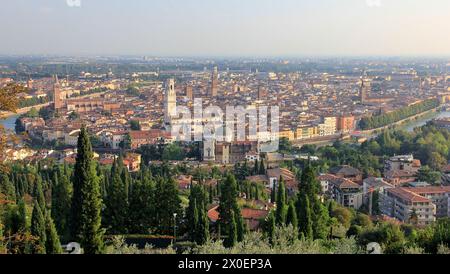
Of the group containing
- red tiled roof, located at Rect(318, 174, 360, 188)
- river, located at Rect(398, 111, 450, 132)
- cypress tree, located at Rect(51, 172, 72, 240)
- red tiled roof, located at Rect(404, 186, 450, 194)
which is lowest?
river, located at Rect(398, 111, 450, 132)

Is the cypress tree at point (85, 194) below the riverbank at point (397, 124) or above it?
above

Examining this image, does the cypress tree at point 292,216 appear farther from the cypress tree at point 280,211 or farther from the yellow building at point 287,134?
the yellow building at point 287,134

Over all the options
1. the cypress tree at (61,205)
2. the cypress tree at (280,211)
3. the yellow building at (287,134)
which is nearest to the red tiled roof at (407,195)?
the cypress tree at (280,211)

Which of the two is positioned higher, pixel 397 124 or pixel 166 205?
pixel 166 205

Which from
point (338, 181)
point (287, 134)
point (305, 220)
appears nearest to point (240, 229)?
point (305, 220)

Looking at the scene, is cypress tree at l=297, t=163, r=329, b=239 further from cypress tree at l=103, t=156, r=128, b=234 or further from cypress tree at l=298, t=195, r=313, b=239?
cypress tree at l=103, t=156, r=128, b=234

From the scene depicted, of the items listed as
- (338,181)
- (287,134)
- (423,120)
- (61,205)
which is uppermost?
(61,205)

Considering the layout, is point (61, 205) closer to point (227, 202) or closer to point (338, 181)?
point (227, 202)

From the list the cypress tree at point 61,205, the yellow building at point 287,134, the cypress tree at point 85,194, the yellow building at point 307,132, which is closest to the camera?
the cypress tree at point 85,194

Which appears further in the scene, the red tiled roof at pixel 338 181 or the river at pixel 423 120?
the river at pixel 423 120

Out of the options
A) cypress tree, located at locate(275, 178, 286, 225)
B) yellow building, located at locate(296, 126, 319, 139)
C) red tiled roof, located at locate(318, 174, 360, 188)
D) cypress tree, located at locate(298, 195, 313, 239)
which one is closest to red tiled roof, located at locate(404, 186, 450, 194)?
red tiled roof, located at locate(318, 174, 360, 188)
